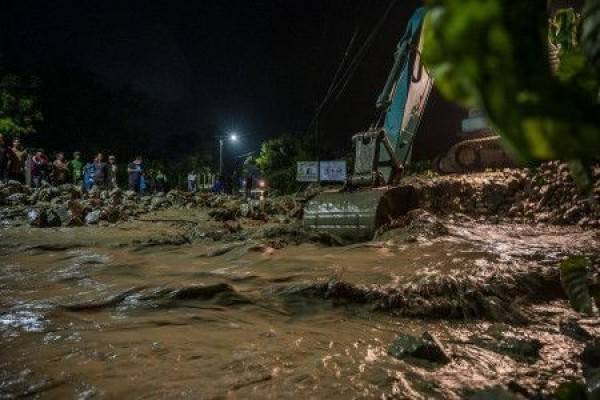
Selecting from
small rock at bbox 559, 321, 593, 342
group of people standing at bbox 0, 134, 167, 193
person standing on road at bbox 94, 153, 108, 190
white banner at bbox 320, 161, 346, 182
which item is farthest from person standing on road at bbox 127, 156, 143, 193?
small rock at bbox 559, 321, 593, 342

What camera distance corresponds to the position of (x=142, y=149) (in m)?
38.9

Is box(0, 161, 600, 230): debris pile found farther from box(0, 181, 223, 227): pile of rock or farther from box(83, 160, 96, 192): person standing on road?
box(83, 160, 96, 192): person standing on road

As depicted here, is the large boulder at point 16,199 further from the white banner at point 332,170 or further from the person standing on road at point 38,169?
the white banner at point 332,170

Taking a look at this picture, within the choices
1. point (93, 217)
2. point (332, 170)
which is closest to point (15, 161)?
point (93, 217)

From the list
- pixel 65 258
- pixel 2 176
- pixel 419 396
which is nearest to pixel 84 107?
pixel 2 176

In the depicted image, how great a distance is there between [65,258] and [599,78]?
6.25m

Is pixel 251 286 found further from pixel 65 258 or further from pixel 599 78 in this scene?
pixel 599 78

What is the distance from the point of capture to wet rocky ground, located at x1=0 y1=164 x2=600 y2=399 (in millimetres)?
2107

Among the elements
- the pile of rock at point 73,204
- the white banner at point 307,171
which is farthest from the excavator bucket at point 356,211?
the white banner at point 307,171

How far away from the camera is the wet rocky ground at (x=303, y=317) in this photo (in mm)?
2107

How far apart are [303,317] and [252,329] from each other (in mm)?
478

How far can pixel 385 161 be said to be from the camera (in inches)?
321

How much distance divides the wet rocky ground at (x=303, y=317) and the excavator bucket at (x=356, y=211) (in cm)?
27

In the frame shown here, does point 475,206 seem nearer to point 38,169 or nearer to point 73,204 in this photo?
point 73,204
